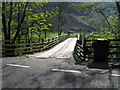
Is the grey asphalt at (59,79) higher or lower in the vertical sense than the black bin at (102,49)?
lower

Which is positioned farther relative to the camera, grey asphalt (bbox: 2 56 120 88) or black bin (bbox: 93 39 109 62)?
black bin (bbox: 93 39 109 62)

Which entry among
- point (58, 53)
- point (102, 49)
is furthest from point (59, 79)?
point (58, 53)

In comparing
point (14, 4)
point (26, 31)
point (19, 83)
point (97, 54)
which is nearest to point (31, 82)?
point (19, 83)

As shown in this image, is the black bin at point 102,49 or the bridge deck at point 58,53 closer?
the black bin at point 102,49

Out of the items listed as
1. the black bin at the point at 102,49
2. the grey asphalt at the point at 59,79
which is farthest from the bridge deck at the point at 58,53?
the grey asphalt at the point at 59,79

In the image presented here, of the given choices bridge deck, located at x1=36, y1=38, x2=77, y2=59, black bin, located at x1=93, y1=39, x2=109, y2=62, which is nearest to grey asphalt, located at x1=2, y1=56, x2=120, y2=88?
black bin, located at x1=93, y1=39, x2=109, y2=62

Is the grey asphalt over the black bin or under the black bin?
under

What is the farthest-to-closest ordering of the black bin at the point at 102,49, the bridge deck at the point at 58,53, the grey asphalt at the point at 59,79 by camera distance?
1. the bridge deck at the point at 58,53
2. the black bin at the point at 102,49
3. the grey asphalt at the point at 59,79

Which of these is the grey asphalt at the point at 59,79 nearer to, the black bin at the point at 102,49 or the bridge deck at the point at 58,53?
the black bin at the point at 102,49

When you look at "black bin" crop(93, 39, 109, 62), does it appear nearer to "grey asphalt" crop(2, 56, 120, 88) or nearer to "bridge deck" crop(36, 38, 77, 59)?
"grey asphalt" crop(2, 56, 120, 88)

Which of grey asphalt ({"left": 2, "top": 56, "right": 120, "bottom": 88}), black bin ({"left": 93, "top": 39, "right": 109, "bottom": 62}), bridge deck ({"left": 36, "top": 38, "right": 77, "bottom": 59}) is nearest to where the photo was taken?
grey asphalt ({"left": 2, "top": 56, "right": 120, "bottom": 88})

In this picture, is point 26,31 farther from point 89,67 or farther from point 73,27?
point 73,27

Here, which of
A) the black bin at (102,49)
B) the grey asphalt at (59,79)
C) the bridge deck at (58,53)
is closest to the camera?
the grey asphalt at (59,79)

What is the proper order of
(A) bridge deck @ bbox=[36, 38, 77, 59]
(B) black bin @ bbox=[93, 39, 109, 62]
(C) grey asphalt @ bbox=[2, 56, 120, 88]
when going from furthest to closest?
1. (A) bridge deck @ bbox=[36, 38, 77, 59]
2. (B) black bin @ bbox=[93, 39, 109, 62]
3. (C) grey asphalt @ bbox=[2, 56, 120, 88]
